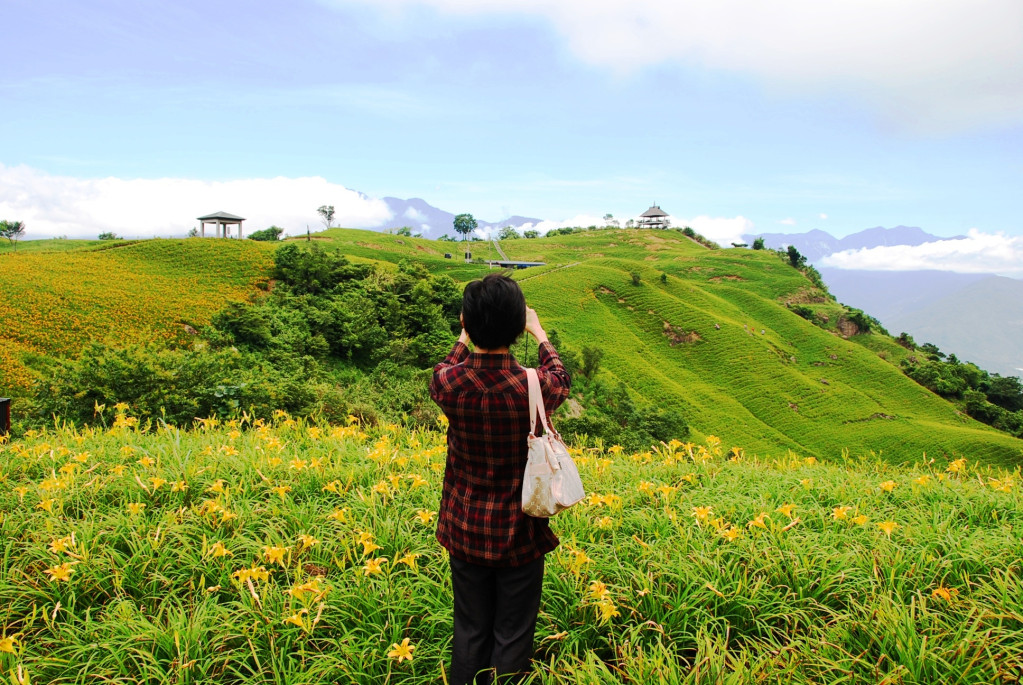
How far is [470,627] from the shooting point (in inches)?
86.7

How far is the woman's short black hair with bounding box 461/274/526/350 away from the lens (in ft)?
6.59

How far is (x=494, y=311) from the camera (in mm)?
2020

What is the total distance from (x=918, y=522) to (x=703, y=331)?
44.8 meters

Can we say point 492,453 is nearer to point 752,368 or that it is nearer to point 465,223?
point 752,368

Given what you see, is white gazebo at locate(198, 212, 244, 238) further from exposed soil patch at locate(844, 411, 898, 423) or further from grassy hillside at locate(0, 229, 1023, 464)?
exposed soil patch at locate(844, 411, 898, 423)

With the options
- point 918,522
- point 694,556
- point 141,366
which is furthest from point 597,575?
point 141,366

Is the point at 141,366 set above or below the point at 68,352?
above

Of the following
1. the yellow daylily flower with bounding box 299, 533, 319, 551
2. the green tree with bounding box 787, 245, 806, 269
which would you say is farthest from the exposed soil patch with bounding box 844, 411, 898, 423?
the yellow daylily flower with bounding box 299, 533, 319, 551

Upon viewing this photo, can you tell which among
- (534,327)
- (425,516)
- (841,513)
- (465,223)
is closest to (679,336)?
(841,513)

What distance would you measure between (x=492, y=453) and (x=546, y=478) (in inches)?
9.5

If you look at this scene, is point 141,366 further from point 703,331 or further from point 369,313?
point 703,331

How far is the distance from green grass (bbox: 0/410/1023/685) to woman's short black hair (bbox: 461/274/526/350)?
1.24m

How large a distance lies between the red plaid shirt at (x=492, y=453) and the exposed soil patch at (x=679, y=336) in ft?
145

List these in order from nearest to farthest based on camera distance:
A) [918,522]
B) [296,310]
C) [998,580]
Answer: [998,580], [918,522], [296,310]
